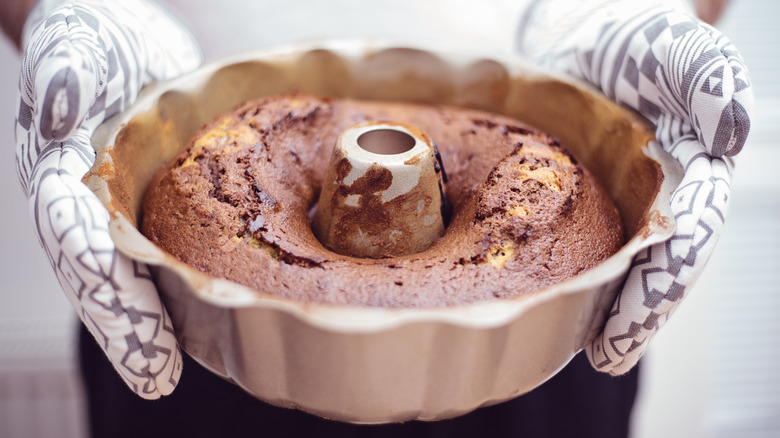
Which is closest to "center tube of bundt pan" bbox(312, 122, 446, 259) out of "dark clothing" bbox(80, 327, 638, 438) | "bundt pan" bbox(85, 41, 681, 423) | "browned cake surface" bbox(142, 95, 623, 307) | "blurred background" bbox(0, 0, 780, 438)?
"browned cake surface" bbox(142, 95, 623, 307)

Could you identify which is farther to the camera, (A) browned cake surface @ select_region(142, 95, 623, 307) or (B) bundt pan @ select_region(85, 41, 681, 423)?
(A) browned cake surface @ select_region(142, 95, 623, 307)

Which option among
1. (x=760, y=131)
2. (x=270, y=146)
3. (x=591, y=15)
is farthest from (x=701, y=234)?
(x=760, y=131)

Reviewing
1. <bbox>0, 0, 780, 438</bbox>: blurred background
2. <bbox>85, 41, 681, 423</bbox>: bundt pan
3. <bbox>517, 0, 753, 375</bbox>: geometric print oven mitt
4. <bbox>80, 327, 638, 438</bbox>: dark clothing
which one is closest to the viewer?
<bbox>85, 41, 681, 423</bbox>: bundt pan

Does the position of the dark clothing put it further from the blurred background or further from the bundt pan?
the blurred background

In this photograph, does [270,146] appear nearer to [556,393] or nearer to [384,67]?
[384,67]

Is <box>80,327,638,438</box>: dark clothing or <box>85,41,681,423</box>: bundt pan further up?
<box>85,41,681,423</box>: bundt pan

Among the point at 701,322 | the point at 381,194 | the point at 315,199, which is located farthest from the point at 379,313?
the point at 701,322

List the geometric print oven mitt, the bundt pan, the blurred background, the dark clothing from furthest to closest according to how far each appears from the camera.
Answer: the blurred background, the dark clothing, the geometric print oven mitt, the bundt pan

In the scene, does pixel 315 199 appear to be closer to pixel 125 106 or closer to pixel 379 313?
pixel 125 106
